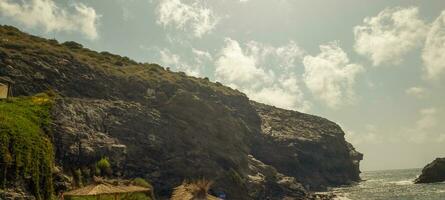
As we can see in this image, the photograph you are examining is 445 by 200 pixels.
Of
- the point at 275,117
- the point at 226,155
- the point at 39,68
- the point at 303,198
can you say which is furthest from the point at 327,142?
the point at 39,68

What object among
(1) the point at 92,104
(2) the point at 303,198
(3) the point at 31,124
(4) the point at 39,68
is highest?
(4) the point at 39,68

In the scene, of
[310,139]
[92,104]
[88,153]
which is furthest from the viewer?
[310,139]

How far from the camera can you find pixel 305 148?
130 meters

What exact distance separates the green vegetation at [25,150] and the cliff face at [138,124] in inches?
254

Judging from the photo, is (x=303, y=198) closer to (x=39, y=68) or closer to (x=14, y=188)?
(x=39, y=68)

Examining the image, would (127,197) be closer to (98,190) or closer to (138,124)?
(98,190)

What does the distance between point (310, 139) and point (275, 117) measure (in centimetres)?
1355

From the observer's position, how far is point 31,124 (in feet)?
148

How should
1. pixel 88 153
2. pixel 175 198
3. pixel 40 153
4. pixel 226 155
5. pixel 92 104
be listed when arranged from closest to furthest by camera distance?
pixel 175 198, pixel 40 153, pixel 88 153, pixel 92 104, pixel 226 155

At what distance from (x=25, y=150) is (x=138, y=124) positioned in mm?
31282

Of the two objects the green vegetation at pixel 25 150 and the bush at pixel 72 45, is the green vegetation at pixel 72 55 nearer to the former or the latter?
the bush at pixel 72 45

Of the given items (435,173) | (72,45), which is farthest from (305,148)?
(72,45)

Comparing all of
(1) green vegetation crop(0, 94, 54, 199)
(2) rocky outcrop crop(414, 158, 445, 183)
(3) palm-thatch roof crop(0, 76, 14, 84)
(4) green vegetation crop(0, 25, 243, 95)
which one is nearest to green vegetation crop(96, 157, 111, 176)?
(1) green vegetation crop(0, 94, 54, 199)

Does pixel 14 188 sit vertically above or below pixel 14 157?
below
